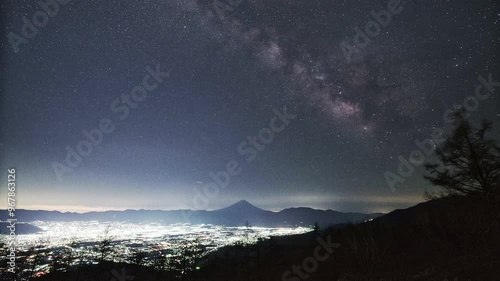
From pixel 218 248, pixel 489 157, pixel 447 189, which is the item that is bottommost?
pixel 218 248

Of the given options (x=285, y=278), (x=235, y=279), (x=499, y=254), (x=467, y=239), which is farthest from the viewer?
(x=235, y=279)

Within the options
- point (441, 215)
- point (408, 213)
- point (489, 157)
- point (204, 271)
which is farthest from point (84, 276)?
point (408, 213)

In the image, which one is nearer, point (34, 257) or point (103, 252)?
point (103, 252)

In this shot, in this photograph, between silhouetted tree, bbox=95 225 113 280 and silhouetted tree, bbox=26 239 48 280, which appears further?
silhouetted tree, bbox=95 225 113 280

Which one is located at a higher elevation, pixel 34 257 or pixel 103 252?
pixel 103 252

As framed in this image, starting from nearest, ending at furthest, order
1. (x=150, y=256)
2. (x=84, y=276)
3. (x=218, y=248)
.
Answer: (x=84, y=276)
(x=150, y=256)
(x=218, y=248)

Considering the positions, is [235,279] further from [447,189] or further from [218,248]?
[218,248]

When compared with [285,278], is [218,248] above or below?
below

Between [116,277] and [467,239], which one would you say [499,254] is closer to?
[467,239]

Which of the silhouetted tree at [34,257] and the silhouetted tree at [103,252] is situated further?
the silhouetted tree at [103,252]

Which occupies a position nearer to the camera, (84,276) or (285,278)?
(285,278)
